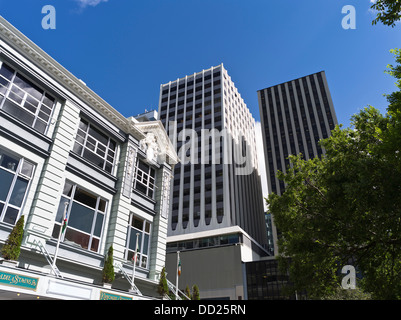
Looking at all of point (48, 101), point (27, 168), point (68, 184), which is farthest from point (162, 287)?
point (48, 101)

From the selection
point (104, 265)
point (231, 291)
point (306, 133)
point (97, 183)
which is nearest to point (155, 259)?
point (104, 265)

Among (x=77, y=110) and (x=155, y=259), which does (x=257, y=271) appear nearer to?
(x=155, y=259)

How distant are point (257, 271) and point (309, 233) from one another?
161 feet

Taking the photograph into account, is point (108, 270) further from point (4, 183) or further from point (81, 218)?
point (4, 183)

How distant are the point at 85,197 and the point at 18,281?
7347 mm

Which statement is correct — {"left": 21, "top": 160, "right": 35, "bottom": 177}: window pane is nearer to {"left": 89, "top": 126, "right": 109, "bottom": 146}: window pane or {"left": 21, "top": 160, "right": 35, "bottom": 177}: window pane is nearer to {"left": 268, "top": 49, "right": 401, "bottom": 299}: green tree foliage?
{"left": 89, "top": 126, "right": 109, "bottom": 146}: window pane

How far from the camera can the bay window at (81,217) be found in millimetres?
16188

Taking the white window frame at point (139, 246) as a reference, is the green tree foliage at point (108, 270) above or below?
below

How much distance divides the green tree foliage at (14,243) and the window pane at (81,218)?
3536mm

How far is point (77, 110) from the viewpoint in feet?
60.9

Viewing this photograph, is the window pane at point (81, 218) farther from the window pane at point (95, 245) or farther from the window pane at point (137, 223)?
the window pane at point (137, 223)

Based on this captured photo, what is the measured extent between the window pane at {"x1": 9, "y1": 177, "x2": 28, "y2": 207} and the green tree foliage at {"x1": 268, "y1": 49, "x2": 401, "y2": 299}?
1420 cm

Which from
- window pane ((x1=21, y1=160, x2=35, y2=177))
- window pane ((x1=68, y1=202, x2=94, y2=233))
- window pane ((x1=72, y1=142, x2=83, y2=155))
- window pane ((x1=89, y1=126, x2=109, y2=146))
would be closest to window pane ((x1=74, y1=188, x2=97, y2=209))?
window pane ((x1=68, y1=202, x2=94, y2=233))

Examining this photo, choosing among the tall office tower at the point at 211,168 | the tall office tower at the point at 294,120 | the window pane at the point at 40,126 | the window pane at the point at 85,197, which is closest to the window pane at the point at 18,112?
the window pane at the point at 40,126
